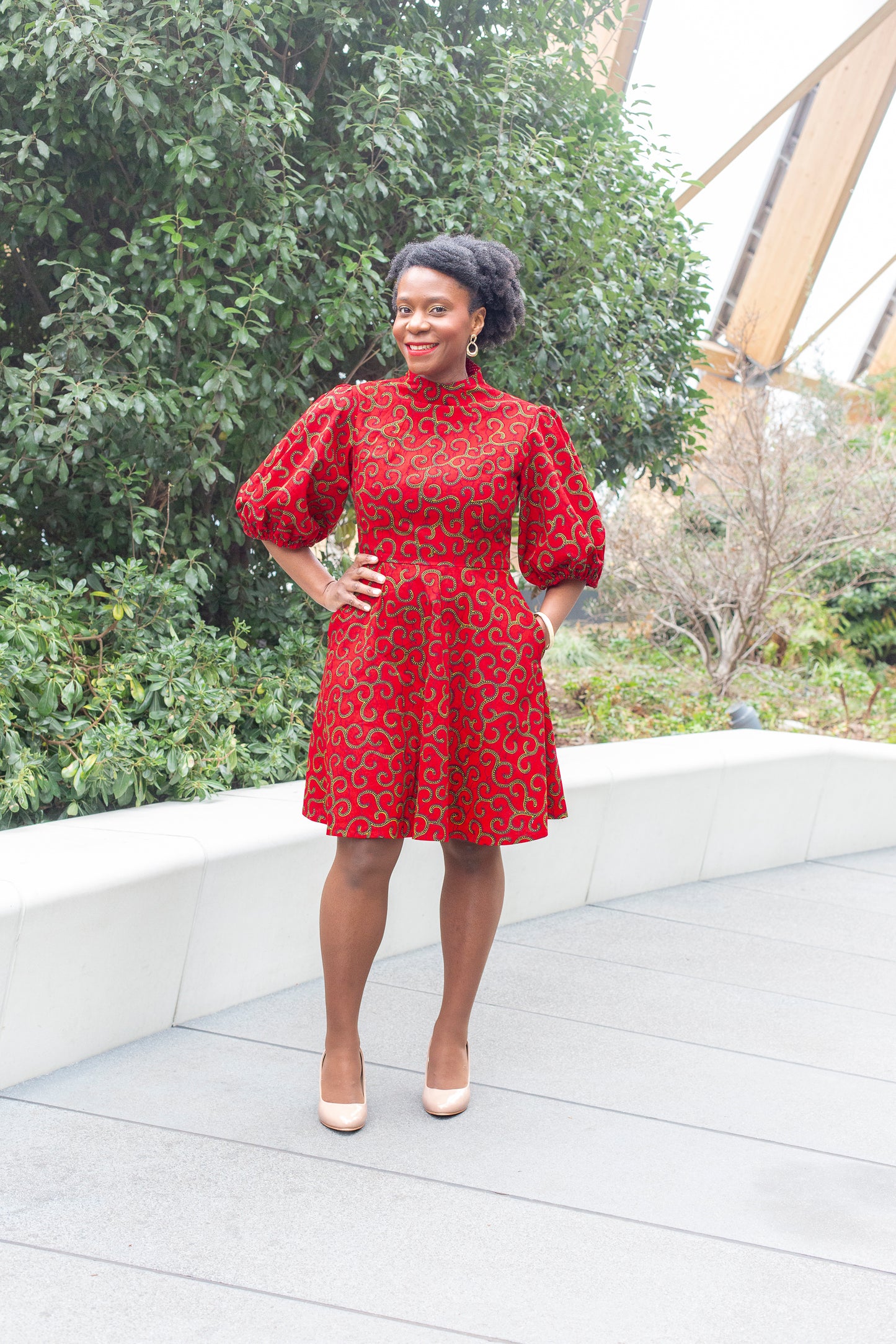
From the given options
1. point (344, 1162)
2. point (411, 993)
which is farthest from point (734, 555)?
point (344, 1162)

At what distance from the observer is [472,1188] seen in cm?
214

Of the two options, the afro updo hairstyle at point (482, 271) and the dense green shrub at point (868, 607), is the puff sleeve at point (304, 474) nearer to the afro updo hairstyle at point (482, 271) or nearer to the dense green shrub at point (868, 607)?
the afro updo hairstyle at point (482, 271)

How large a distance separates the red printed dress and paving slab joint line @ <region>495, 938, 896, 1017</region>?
4.20 feet

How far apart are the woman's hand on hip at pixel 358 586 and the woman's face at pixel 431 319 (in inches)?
15.6

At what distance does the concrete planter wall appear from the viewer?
238 centimetres

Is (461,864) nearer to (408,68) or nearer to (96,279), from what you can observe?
(96,279)

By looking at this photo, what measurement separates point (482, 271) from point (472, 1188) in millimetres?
1763

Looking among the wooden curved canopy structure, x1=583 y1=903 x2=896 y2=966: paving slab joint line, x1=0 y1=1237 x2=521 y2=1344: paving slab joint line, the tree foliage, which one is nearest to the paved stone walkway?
x1=0 y1=1237 x2=521 y2=1344: paving slab joint line

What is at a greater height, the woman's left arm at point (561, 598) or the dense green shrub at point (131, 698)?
the woman's left arm at point (561, 598)

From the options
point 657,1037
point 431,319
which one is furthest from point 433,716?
point 657,1037

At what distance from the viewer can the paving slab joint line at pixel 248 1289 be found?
5.63 ft

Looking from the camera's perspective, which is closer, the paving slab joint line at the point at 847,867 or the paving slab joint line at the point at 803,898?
the paving slab joint line at the point at 803,898

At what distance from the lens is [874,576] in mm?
9688

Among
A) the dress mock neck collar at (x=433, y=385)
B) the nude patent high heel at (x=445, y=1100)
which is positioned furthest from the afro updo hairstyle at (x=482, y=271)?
the nude patent high heel at (x=445, y=1100)
